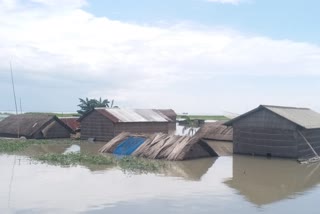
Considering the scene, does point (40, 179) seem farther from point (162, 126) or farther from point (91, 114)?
point (162, 126)

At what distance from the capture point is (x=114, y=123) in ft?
105

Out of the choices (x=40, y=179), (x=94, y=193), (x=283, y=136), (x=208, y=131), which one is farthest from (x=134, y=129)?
(x=94, y=193)

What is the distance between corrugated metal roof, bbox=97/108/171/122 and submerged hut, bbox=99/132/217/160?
770 centimetres

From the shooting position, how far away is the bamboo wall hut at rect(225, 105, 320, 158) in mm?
23547

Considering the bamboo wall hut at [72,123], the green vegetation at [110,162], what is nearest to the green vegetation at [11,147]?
the green vegetation at [110,162]

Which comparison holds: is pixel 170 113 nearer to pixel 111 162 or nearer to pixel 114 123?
pixel 114 123

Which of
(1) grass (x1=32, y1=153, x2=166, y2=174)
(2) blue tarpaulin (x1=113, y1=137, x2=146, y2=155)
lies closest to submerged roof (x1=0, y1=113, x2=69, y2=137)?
(2) blue tarpaulin (x1=113, y1=137, x2=146, y2=155)

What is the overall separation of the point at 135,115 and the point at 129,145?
1031 cm

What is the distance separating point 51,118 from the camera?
35.3 meters

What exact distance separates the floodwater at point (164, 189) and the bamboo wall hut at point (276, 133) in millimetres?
2393

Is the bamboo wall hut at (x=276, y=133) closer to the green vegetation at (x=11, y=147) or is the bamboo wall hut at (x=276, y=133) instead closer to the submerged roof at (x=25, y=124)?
the green vegetation at (x=11, y=147)

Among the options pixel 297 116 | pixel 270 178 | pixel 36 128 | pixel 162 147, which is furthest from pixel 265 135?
pixel 36 128

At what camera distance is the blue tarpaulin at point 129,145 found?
23977 mm

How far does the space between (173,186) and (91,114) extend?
2015 centimetres
